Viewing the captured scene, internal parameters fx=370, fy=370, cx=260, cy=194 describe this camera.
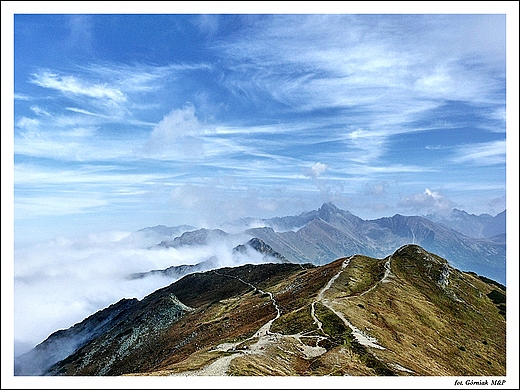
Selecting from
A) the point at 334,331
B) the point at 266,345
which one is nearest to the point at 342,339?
the point at 334,331

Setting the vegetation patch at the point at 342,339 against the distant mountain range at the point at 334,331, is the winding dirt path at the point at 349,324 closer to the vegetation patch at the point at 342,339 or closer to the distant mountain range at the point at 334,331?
the distant mountain range at the point at 334,331

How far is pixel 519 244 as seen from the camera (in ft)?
111

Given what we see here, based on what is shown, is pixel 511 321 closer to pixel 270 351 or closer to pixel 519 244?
pixel 519 244

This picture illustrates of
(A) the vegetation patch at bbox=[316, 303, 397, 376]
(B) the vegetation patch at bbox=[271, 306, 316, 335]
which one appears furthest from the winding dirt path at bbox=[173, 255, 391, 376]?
(B) the vegetation patch at bbox=[271, 306, 316, 335]

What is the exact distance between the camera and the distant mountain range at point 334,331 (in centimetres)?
4175

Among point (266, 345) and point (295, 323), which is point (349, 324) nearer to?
point (295, 323)

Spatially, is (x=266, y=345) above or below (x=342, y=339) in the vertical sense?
above

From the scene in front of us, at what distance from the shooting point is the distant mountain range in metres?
41.8

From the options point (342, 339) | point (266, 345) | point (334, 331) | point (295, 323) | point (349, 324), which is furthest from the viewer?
point (295, 323)

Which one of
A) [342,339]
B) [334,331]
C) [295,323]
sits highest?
[295,323]

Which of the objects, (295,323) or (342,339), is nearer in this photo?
(342,339)

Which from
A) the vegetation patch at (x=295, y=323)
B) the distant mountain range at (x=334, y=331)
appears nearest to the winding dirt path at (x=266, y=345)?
the distant mountain range at (x=334, y=331)

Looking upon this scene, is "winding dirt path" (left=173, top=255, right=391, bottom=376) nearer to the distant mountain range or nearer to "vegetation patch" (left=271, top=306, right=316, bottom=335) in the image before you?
the distant mountain range

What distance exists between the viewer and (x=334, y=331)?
52.0m
